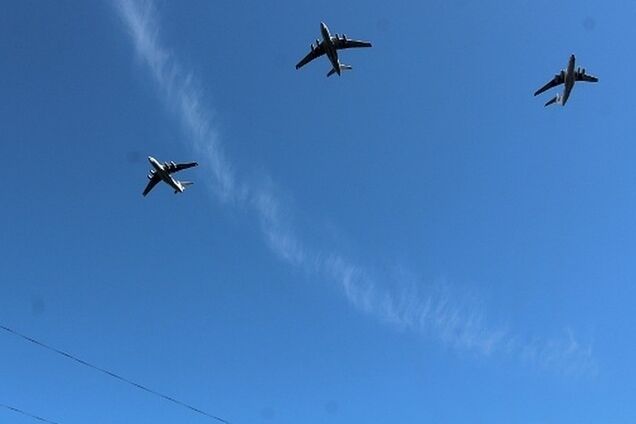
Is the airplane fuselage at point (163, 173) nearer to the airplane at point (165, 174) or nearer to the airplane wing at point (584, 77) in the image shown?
the airplane at point (165, 174)

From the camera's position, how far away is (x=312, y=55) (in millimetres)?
48938

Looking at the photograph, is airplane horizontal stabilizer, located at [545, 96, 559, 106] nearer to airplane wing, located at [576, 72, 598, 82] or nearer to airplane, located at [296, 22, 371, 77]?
airplane wing, located at [576, 72, 598, 82]

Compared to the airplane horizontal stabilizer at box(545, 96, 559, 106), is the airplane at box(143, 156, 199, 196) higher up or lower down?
lower down

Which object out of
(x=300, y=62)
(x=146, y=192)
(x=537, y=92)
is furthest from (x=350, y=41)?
(x=146, y=192)

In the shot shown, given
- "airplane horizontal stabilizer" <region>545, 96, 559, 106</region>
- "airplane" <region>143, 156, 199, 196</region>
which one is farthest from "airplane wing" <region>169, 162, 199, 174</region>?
"airplane horizontal stabilizer" <region>545, 96, 559, 106</region>

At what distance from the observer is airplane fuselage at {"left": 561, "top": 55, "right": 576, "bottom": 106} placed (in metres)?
47.9

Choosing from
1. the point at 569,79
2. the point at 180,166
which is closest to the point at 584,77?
the point at 569,79

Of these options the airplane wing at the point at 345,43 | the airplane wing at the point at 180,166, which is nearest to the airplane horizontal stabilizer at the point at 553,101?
the airplane wing at the point at 345,43

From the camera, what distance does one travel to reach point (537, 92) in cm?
5150

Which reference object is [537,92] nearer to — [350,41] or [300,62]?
[350,41]

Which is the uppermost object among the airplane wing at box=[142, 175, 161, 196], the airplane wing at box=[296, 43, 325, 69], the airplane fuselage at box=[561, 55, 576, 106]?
the airplane fuselage at box=[561, 55, 576, 106]

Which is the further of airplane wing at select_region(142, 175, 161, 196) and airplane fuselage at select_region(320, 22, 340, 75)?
airplane wing at select_region(142, 175, 161, 196)

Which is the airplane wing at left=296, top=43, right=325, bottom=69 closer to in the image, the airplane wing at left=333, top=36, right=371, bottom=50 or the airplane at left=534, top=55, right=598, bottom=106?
the airplane wing at left=333, top=36, right=371, bottom=50

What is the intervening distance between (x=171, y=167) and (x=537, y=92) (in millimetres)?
31884
